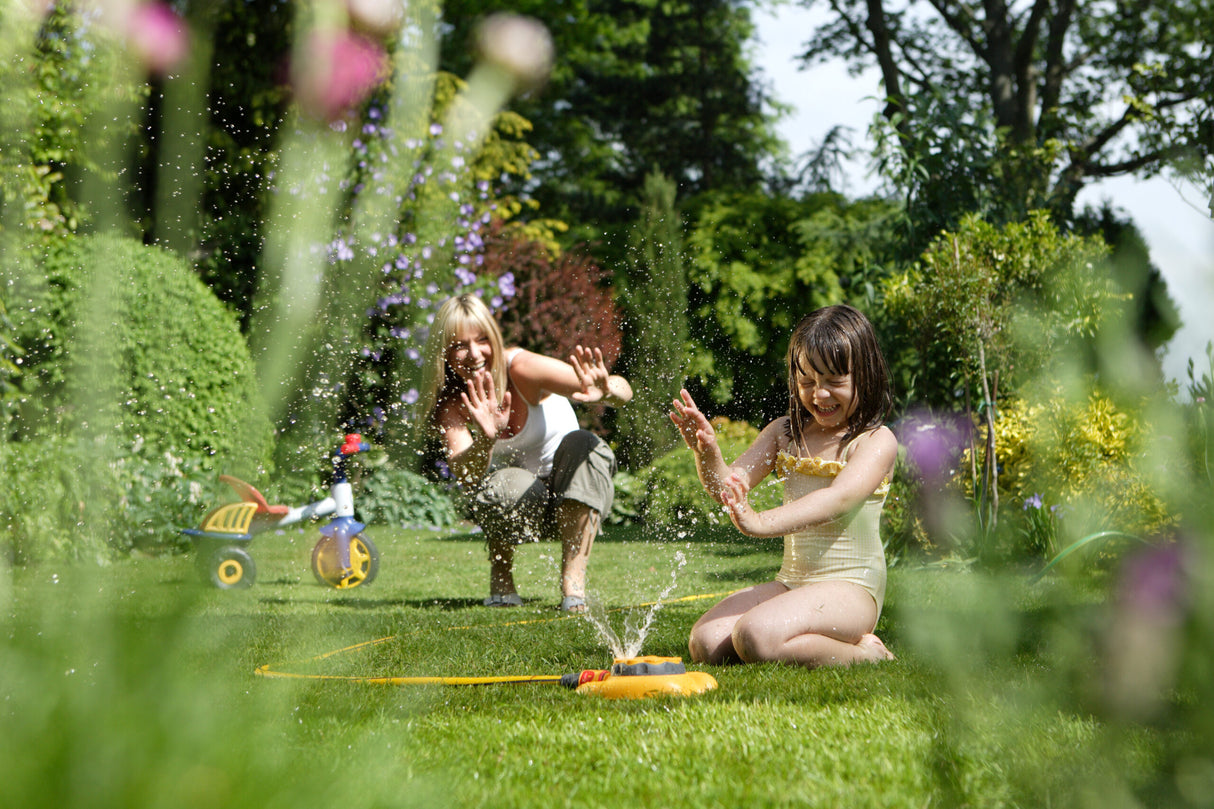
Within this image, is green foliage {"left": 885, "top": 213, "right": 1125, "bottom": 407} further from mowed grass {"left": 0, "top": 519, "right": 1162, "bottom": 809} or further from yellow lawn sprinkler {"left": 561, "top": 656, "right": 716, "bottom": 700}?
yellow lawn sprinkler {"left": 561, "top": 656, "right": 716, "bottom": 700}

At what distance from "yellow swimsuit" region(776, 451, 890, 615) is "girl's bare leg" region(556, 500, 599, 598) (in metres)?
1.53

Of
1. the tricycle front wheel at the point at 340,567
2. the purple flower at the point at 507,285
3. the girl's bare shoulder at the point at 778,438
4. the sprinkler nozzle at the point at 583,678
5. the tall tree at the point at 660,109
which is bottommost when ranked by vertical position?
the tricycle front wheel at the point at 340,567

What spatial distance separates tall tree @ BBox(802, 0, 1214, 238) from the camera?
24.9 feet

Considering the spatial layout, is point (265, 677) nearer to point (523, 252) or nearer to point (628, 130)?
point (523, 252)

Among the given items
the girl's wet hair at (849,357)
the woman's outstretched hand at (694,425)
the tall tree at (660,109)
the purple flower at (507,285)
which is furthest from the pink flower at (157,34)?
the tall tree at (660,109)

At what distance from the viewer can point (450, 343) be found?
4.49m

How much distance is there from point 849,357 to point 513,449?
2137mm

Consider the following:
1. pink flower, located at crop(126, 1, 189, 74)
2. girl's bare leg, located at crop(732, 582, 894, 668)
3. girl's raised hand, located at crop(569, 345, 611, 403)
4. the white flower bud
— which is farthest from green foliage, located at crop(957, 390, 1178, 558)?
the white flower bud

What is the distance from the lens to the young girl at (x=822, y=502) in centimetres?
293

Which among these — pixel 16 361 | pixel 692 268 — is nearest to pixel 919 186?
pixel 692 268

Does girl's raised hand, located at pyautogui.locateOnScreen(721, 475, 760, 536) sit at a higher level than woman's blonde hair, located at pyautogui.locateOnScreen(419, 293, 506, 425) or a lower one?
lower

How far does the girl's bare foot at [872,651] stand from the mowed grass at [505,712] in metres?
0.13

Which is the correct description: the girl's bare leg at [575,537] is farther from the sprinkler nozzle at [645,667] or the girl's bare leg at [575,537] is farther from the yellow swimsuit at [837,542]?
the sprinkler nozzle at [645,667]

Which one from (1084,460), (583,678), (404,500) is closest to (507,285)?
(404,500)
